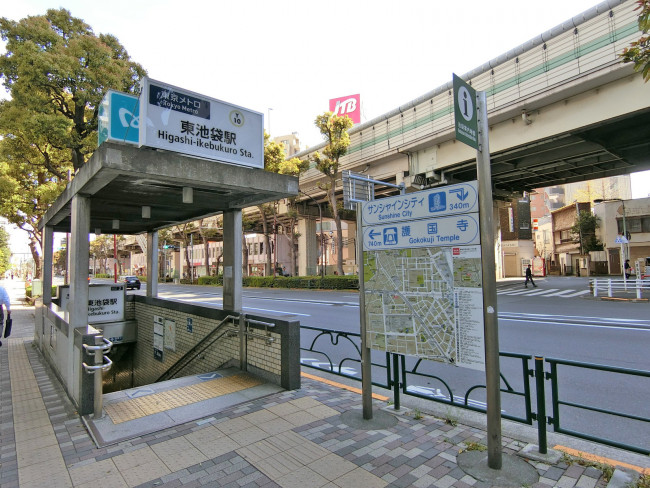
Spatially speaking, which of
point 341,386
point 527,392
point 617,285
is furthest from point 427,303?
point 617,285

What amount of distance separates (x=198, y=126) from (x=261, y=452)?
171 inches

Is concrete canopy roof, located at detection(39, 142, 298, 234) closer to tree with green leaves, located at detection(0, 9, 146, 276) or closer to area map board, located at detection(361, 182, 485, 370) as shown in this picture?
area map board, located at detection(361, 182, 485, 370)

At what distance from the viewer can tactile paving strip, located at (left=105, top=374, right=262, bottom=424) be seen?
4.57 m

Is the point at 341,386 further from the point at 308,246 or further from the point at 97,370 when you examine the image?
the point at 308,246

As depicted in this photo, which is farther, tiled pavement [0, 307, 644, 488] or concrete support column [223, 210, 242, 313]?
concrete support column [223, 210, 242, 313]

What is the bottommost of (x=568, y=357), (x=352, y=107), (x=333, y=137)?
(x=568, y=357)

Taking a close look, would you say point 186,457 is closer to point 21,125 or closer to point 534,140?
point 21,125

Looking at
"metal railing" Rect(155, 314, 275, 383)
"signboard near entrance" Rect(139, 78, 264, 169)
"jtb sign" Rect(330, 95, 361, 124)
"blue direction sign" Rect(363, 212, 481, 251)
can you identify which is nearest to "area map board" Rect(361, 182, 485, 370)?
"blue direction sign" Rect(363, 212, 481, 251)

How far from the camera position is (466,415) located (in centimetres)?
423

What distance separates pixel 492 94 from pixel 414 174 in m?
6.98

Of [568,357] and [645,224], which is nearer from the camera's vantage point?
[568,357]

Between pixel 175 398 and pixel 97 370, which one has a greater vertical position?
pixel 97 370

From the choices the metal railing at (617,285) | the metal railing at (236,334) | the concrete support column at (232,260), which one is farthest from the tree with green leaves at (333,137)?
the metal railing at (236,334)

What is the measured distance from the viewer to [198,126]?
5.41 m
